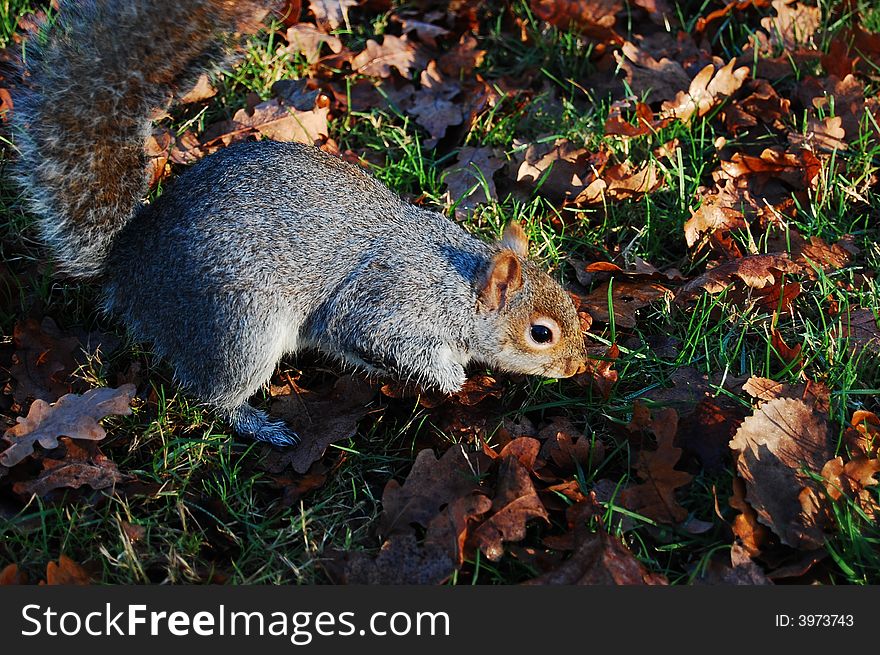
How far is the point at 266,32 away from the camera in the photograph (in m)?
4.50

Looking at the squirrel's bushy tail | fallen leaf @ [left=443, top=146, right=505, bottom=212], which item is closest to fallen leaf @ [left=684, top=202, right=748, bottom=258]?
fallen leaf @ [left=443, top=146, right=505, bottom=212]

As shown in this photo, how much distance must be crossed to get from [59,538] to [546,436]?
1.65 m

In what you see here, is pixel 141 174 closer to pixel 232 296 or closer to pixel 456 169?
pixel 232 296

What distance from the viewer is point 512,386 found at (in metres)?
3.36

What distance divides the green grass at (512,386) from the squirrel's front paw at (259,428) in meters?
0.06

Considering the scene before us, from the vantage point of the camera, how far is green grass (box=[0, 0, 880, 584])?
2.67 metres

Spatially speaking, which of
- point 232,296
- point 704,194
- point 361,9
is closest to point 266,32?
point 361,9

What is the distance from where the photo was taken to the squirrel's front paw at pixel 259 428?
10.4ft

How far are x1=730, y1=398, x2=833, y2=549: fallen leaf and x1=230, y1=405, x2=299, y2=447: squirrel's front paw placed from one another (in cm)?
155

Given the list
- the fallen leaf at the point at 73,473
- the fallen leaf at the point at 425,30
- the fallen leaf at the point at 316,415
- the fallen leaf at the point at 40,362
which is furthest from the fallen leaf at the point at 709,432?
the fallen leaf at the point at 425,30

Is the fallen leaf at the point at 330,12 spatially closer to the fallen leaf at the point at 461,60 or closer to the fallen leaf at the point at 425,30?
the fallen leaf at the point at 425,30

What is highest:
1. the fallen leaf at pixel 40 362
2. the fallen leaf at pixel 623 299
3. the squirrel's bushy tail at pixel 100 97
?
the squirrel's bushy tail at pixel 100 97

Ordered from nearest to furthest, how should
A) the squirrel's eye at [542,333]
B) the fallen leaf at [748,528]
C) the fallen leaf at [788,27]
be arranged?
the fallen leaf at [748,528] → the squirrel's eye at [542,333] → the fallen leaf at [788,27]

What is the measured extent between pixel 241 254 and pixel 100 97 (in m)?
0.69
